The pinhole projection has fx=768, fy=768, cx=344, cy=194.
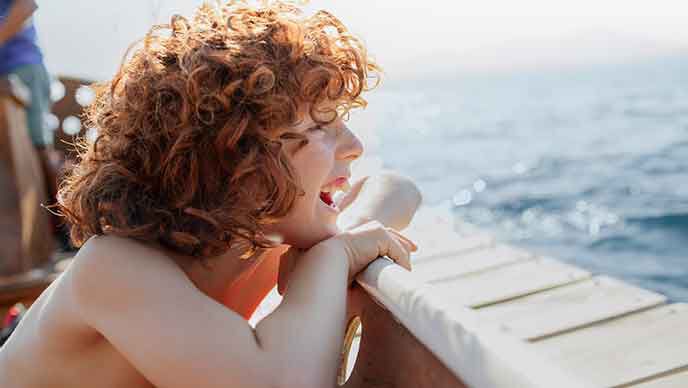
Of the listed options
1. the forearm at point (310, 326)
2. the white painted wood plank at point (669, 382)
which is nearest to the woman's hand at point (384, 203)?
the forearm at point (310, 326)

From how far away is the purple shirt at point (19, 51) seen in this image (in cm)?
295

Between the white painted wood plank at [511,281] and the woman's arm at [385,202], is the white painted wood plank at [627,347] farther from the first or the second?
the woman's arm at [385,202]

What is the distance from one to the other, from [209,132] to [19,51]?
240 cm

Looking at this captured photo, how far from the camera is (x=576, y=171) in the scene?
693 centimetres

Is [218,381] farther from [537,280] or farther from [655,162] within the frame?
[655,162]

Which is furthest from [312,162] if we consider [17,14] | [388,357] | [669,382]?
[17,14]

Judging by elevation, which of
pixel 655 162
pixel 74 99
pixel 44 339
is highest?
pixel 44 339

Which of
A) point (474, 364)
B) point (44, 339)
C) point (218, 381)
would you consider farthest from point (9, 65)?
point (474, 364)

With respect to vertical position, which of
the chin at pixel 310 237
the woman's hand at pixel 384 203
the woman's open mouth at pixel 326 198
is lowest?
the woman's hand at pixel 384 203

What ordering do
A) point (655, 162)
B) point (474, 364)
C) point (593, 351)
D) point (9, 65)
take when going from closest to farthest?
point (474, 364) → point (593, 351) → point (9, 65) → point (655, 162)

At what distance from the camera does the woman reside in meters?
0.80

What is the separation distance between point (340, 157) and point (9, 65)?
7.77ft

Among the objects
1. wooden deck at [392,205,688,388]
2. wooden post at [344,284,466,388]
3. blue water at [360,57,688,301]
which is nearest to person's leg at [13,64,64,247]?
blue water at [360,57,688,301]

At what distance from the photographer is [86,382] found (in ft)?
3.07
